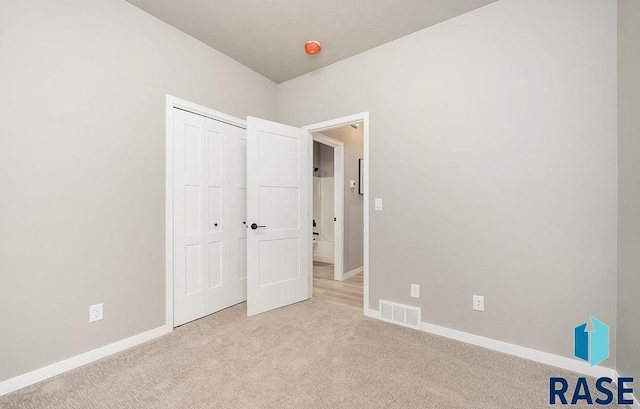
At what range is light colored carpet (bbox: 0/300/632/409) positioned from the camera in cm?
153

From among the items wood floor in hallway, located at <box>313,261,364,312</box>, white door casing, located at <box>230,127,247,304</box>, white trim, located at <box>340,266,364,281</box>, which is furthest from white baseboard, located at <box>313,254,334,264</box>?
white door casing, located at <box>230,127,247,304</box>

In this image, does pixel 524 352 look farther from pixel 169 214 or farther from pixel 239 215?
pixel 169 214

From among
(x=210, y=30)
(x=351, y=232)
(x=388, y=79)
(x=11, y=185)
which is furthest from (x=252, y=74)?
(x=351, y=232)

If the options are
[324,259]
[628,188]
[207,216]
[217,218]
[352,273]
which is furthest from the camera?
[324,259]

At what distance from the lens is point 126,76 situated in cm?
213

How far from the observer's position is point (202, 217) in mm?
2645

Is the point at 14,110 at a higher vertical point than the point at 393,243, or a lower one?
higher

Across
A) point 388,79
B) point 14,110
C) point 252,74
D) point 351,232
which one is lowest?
point 351,232

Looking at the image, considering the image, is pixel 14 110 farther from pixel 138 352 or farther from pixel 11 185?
pixel 138 352

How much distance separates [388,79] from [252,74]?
1.62m

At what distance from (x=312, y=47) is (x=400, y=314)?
2.75m

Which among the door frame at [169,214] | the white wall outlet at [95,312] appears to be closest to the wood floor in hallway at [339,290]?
the door frame at [169,214]


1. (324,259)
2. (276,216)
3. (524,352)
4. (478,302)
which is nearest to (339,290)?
(276,216)

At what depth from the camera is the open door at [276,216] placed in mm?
2768
